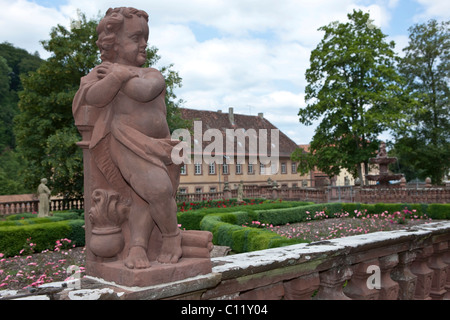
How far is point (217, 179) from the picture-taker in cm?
4006

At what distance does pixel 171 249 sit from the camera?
2.64 meters

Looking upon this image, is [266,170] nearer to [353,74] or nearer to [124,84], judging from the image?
[353,74]

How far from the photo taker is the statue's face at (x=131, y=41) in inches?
110

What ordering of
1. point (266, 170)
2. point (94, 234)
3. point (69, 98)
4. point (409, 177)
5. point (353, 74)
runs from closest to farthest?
1. point (94, 234)
2. point (69, 98)
3. point (353, 74)
4. point (266, 170)
5. point (409, 177)

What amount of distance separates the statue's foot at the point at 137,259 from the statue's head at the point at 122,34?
1402 millimetres

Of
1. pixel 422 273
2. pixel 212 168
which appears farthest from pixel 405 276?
pixel 212 168

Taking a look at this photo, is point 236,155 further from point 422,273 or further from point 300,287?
point 300,287

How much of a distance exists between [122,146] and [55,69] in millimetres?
19957

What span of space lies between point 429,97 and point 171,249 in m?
33.3

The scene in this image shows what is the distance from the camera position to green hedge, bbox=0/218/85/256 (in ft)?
35.7

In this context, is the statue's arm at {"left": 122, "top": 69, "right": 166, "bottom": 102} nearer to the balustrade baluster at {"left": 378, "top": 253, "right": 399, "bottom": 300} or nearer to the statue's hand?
the statue's hand

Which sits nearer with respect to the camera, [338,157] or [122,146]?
[122,146]
